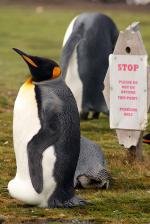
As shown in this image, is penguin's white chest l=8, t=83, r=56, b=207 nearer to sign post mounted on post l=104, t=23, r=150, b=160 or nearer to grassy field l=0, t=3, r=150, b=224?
grassy field l=0, t=3, r=150, b=224

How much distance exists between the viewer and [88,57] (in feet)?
41.2

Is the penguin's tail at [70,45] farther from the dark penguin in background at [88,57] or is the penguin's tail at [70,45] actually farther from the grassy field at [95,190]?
the grassy field at [95,190]

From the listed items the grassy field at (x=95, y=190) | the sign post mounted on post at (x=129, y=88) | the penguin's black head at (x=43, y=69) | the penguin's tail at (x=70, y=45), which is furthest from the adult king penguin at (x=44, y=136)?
the penguin's tail at (x=70, y=45)

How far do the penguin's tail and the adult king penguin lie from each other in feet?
15.6

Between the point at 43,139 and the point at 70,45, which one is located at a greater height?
the point at 43,139

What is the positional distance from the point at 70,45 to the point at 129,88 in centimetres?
296

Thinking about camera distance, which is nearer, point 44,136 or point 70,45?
point 44,136

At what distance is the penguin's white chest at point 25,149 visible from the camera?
279 inches

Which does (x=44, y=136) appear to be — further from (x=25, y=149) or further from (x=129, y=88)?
(x=129, y=88)

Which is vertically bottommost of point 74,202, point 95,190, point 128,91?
point 95,190

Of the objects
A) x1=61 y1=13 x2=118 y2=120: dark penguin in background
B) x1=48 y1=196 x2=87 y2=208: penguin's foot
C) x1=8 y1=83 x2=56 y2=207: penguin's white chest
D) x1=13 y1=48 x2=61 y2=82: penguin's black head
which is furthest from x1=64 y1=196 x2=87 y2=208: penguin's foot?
x1=61 y1=13 x2=118 y2=120: dark penguin in background

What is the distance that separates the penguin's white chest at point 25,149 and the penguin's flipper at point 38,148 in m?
0.03

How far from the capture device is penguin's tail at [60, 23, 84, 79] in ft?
39.3

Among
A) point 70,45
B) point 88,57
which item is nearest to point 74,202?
point 70,45
